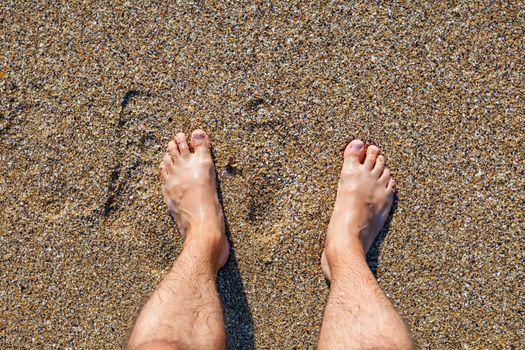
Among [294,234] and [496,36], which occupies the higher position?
[496,36]

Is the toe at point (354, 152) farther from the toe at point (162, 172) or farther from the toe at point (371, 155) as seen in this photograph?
the toe at point (162, 172)

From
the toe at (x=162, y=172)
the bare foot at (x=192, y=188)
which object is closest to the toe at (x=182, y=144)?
the bare foot at (x=192, y=188)

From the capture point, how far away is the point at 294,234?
2010 mm

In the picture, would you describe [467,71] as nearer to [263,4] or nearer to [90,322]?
[263,4]

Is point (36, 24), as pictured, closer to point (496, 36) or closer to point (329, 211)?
point (329, 211)

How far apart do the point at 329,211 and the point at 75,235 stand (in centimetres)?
112

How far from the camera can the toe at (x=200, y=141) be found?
202cm

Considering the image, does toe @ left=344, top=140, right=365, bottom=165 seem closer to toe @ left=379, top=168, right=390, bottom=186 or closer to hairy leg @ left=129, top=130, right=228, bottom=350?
toe @ left=379, top=168, right=390, bottom=186

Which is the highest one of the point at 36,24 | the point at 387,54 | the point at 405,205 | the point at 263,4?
the point at 36,24

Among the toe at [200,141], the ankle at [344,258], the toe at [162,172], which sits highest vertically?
the toe at [200,141]

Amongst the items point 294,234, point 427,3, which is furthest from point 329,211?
point 427,3

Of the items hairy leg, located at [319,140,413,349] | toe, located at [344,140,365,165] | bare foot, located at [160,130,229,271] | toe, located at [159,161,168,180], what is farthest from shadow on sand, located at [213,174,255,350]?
toe, located at [344,140,365,165]

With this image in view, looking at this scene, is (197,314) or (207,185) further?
(207,185)

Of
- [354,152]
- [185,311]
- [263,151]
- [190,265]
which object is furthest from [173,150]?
[354,152]
